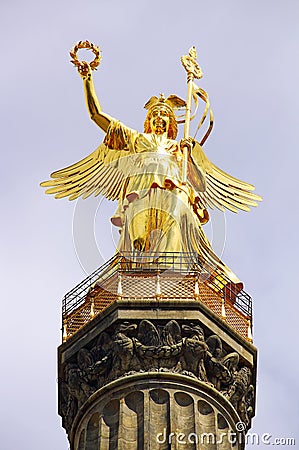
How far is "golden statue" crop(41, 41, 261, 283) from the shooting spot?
1702 inches

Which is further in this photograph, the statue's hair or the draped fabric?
the statue's hair

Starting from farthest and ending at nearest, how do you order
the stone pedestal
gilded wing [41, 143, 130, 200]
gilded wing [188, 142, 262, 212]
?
gilded wing [188, 142, 262, 212] → gilded wing [41, 143, 130, 200] → the stone pedestal

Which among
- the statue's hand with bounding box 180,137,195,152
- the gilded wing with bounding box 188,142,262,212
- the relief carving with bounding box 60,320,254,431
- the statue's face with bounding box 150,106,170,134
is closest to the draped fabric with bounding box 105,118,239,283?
the statue's hand with bounding box 180,137,195,152

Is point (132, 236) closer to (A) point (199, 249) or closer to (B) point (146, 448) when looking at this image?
(A) point (199, 249)

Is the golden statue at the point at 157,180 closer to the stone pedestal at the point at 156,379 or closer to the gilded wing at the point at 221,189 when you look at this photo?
the gilded wing at the point at 221,189

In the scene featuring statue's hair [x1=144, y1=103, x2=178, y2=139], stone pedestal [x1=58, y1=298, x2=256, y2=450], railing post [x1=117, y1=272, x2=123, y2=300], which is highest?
statue's hair [x1=144, y1=103, x2=178, y2=139]

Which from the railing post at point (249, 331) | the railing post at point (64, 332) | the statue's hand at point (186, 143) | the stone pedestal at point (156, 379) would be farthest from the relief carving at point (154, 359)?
the statue's hand at point (186, 143)

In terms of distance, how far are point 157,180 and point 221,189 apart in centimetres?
313

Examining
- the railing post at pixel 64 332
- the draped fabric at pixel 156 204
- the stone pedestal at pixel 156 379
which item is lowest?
the stone pedestal at pixel 156 379

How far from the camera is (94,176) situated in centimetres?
4625

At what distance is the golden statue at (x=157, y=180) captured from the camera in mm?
43219

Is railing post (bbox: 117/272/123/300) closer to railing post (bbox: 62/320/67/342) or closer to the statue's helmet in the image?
railing post (bbox: 62/320/67/342)

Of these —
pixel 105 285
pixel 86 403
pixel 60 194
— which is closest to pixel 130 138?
pixel 60 194

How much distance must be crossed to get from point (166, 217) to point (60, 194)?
146 inches
